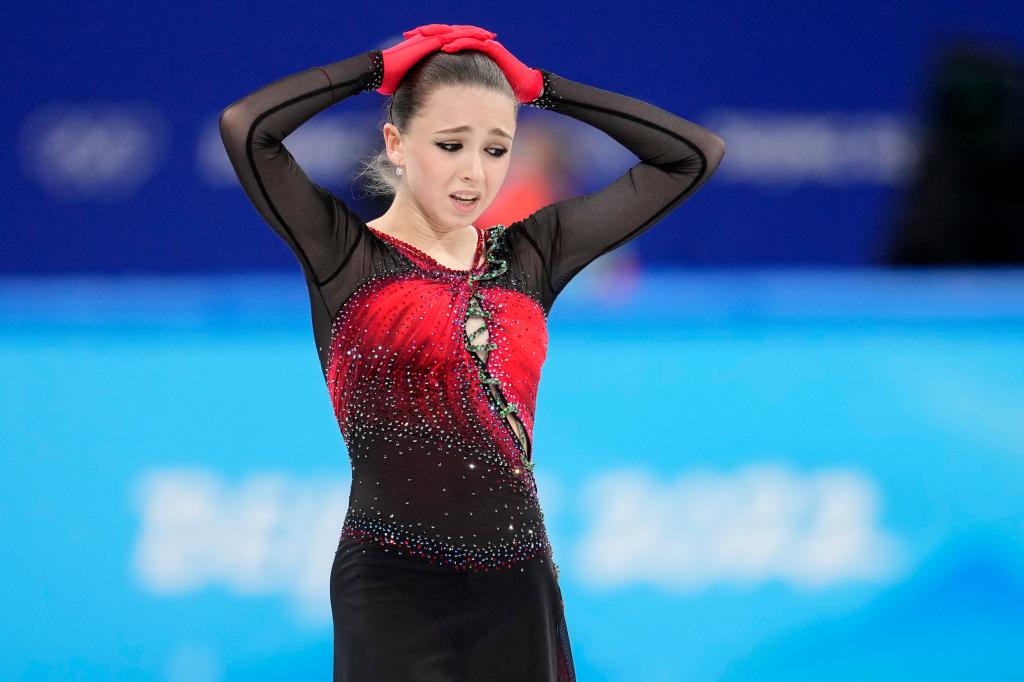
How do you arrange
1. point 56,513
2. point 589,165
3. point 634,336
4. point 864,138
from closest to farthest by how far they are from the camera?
point 56,513 < point 634,336 < point 589,165 < point 864,138

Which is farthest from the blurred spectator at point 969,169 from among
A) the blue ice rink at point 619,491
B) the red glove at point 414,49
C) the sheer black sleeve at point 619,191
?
the red glove at point 414,49

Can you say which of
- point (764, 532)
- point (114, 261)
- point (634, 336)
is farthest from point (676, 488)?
point (114, 261)

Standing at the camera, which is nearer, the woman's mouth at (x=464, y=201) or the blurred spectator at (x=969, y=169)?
the woman's mouth at (x=464, y=201)

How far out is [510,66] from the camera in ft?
5.76

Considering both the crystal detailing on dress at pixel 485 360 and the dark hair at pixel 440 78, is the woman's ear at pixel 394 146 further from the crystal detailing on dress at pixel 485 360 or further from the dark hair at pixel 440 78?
the crystal detailing on dress at pixel 485 360

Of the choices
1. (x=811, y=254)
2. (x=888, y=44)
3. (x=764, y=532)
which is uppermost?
(x=888, y=44)

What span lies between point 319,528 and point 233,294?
77 centimetres

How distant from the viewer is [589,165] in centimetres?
512

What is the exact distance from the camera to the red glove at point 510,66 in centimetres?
172

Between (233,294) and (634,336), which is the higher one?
(233,294)

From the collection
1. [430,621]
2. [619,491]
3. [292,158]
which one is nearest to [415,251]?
[292,158]

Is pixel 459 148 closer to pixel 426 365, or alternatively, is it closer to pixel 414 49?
pixel 414 49

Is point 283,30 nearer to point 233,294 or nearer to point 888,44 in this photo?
point 233,294

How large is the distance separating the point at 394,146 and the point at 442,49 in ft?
0.53
